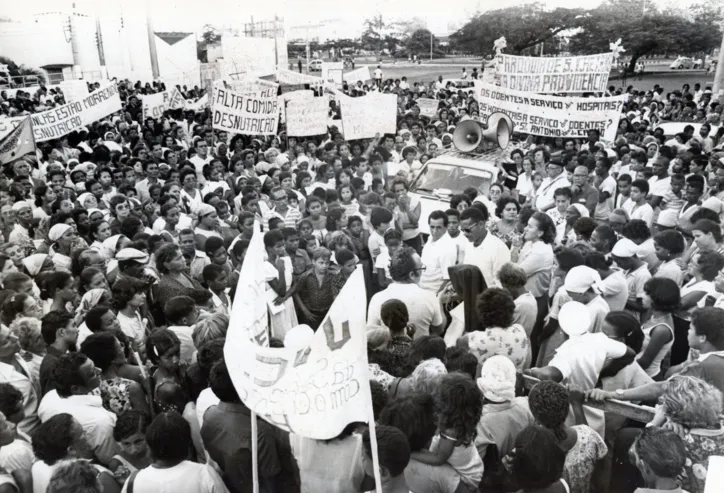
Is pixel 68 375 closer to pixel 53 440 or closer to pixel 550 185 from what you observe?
pixel 53 440

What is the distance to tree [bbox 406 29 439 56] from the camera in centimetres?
3816

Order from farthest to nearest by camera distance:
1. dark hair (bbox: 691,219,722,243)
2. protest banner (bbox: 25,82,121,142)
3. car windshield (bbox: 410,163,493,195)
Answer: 1. protest banner (bbox: 25,82,121,142)
2. car windshield (bbox: 410,163,493,195)
3. dark hair (bbox: 691,219,722,243)

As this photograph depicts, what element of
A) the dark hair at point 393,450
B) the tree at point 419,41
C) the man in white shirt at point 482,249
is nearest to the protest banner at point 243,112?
the man in white shirt at point 482,249

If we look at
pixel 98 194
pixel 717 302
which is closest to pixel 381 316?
pixel 717 302

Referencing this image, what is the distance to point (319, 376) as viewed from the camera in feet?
8.96

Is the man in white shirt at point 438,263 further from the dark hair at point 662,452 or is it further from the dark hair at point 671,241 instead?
the dark hair at point 662,452

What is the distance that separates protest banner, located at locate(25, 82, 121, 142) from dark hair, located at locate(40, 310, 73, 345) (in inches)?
302

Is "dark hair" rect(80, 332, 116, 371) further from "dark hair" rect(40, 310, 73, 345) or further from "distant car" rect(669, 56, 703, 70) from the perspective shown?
"distant car" rect(669, 56, 703, 70)

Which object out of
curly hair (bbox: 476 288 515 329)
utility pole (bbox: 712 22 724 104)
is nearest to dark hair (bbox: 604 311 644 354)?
curly hair (bbox: 476 288 515 329)

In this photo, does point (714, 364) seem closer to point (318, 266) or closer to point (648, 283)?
point (648, 283)

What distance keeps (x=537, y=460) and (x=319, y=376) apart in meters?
1.05

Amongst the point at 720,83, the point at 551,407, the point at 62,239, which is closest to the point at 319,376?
the point at 551,407

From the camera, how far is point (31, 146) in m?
9.88

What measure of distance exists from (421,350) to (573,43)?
24.1 metres
